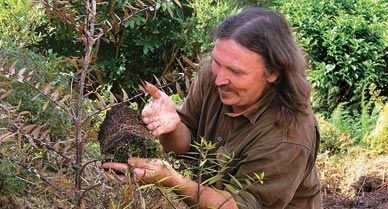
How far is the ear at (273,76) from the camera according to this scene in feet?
8.64

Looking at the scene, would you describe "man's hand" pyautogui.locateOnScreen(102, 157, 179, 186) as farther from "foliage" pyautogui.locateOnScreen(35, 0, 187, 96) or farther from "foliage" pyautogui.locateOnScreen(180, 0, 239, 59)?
"foliage" pyautogui.locateOnScreen(180, 0, 239, 59)

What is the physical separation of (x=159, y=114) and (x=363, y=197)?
3334 mm

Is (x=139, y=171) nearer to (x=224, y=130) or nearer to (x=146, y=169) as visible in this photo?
(x=146, y=169)

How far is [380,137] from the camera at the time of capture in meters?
5.97

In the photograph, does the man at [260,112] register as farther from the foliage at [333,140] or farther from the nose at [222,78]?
the foliage at [333,140]

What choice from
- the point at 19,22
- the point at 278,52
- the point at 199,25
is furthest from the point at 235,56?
the point at 199,25

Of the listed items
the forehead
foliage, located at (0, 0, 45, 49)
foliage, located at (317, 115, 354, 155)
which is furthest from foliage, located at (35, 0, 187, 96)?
the forehead

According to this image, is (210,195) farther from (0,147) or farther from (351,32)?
(351,32)

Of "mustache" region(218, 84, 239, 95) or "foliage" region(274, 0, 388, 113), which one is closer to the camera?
"mustache" region(218, 84, 239, 95)

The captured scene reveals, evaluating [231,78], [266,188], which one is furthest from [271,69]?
[266,188]

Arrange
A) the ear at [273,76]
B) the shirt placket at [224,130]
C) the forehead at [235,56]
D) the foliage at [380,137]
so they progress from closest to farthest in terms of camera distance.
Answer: the forehead at [235,56], the ear at [273,76], the shirt placket at [224,130], the foliage at [380,137]

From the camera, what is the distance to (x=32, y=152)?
118 inches

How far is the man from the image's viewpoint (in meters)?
2.53

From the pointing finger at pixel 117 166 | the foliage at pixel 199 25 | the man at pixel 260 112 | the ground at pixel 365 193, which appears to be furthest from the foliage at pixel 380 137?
the pointing finger at pixel 117 166
